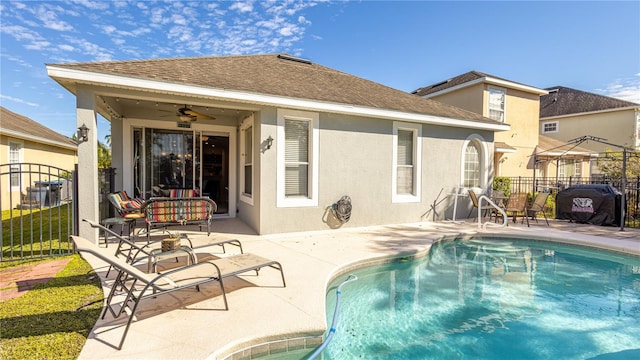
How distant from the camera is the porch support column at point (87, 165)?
6.47m

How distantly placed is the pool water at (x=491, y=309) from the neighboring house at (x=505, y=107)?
11030mm

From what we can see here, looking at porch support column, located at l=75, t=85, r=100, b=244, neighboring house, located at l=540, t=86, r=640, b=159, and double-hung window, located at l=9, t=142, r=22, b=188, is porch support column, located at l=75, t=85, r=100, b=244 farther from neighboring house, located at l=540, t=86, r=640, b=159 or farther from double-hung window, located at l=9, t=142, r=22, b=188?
neighboring house, located at l=540, t=86, r=640, b=159

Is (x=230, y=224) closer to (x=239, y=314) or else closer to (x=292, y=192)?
(x=292, y=192)

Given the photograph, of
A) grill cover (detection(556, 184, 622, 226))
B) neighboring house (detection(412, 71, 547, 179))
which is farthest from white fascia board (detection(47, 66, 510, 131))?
neighboring house (detection(412, 71, 547, 179))

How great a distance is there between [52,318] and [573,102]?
115 feet

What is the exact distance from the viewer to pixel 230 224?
31.8ft

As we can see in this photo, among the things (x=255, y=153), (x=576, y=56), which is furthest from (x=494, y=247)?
(x=576, y=56)

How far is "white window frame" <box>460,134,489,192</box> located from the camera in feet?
38.8

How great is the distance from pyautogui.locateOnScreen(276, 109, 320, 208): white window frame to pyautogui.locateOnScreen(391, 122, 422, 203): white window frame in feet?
9.53

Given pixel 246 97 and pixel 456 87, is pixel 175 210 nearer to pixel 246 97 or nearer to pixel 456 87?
pixel 246 97

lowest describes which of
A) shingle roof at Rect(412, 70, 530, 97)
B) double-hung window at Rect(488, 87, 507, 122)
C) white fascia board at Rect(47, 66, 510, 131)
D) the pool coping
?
the pool coping

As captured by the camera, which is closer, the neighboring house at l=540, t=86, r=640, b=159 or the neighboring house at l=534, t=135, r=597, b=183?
the neighboring house at l=534, t=135, r=597, b=183

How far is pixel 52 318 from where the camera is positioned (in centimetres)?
360

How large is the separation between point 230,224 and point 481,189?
9525 millimetres
